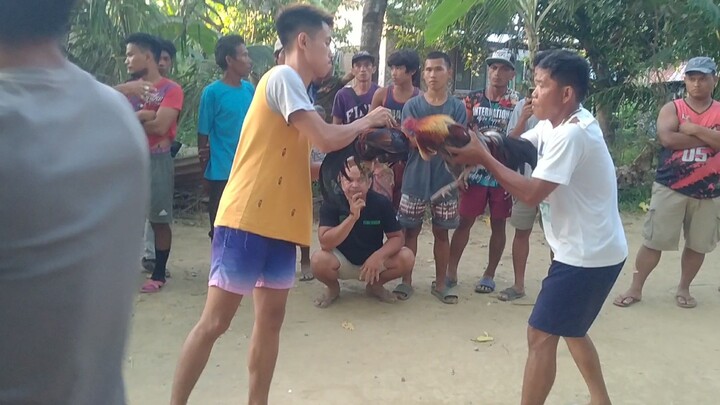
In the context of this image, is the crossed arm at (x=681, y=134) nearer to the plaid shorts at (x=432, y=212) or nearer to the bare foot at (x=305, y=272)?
the plaid shorts at (x=432, y=212)

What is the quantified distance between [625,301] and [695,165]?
1.19 metres

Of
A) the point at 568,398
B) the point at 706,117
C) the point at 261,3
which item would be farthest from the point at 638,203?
the point at 568,398

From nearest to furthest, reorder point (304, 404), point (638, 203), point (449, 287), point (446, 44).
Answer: point (304, 404) → point (449, 287) → point (638, 203) → point (446, 44)

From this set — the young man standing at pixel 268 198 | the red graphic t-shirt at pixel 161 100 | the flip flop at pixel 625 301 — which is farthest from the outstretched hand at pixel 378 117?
the flip flop at pixel 625 301

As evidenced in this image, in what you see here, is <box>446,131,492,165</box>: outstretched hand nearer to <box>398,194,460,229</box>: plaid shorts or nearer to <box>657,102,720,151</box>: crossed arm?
<box>398,194,460,229</box>: plaid shorts

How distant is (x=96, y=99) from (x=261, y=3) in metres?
8.00

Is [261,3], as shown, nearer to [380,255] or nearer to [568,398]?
[380,255]

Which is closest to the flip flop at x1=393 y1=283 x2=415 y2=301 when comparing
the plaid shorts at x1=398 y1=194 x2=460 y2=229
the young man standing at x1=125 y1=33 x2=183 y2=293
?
the plaid shorts at x1=398 y1=194 x2=460 y2=229

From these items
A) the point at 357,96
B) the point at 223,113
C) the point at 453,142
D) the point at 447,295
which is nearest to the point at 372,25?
the point at 357,96

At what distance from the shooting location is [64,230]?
1.30 m

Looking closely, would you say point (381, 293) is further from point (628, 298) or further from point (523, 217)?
point (628, 298)

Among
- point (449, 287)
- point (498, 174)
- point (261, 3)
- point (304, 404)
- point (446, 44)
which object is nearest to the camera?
point (498, 174)

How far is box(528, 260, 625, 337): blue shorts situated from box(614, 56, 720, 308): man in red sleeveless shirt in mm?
2602

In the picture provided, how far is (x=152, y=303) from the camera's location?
563 cm
